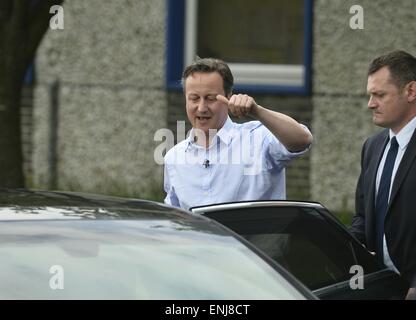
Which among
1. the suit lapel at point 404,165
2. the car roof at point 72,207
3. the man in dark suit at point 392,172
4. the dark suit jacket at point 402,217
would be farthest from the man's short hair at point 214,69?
the car roof at point 72,207

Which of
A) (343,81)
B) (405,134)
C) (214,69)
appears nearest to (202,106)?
(214,69)

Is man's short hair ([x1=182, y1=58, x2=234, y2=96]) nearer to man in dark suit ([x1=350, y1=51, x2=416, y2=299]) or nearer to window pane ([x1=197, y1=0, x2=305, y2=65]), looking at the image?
man in dark suit ([x1=350, y1=51, x2=416, y2=299])

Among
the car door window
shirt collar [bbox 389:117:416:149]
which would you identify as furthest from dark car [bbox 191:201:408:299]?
shirt collar [bbox 389:117:416:149]

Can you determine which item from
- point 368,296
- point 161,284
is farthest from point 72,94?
point 161,284

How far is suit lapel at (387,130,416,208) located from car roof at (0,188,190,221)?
1.38m

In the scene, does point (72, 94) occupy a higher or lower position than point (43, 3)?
lower

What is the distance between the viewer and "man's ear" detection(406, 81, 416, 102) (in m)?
5.99

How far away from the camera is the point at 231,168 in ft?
19.9

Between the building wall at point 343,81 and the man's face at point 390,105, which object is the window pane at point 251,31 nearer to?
the building wall at point 343,81

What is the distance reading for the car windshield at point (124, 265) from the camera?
13.6 ft

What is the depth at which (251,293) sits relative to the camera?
4258mm

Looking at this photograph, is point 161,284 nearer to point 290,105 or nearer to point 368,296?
point 368,296

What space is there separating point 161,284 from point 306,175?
29.9ft
